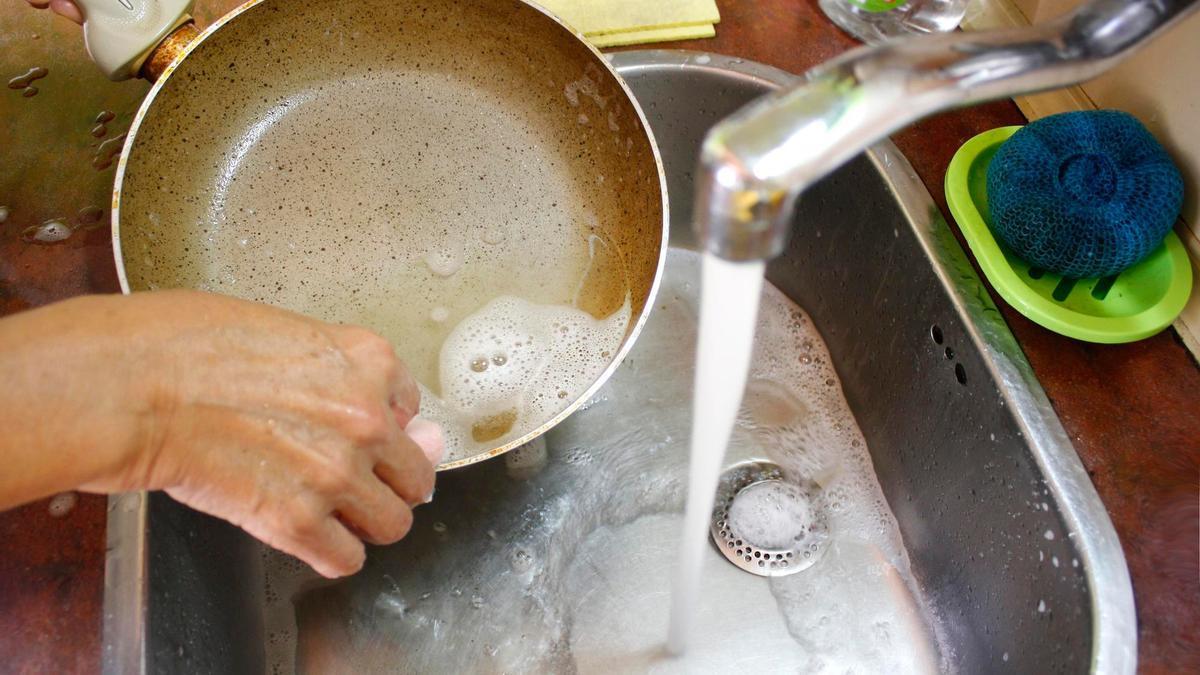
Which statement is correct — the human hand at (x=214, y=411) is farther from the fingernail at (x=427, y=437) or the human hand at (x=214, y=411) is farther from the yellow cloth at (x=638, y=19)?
the yellow cloth at (x=638, y=19)

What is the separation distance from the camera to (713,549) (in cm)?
75

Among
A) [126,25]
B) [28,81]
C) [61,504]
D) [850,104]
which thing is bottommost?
[61,504]

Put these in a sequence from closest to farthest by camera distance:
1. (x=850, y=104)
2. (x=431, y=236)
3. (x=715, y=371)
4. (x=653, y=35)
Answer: (x=850, y=104) → (x=715, y=371) → (x=431, y=236) → (x=653, y=35)

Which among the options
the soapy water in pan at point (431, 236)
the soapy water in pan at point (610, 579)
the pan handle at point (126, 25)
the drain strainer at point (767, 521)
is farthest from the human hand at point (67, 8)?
the drain strainer at point (767, 521)

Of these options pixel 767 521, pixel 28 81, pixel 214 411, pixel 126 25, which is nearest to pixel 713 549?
pixel 767 521

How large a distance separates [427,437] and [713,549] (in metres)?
0.34

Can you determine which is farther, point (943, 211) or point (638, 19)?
point (638, 19)

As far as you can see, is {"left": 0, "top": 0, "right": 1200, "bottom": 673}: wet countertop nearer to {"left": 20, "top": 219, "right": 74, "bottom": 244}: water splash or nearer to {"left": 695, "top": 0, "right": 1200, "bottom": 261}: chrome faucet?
{"left": 20, "top": 219, "right": 74, "bottom": 244}: water splash

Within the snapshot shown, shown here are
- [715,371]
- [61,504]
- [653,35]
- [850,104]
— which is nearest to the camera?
[850,104]

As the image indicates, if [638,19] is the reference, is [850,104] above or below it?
above

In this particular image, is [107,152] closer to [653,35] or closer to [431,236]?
[431,236]

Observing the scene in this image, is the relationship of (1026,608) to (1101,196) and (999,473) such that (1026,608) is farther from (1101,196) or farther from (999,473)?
(1101,196)

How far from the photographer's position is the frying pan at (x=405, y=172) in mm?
656

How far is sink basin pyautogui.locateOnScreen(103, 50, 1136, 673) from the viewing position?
57 centimetres
